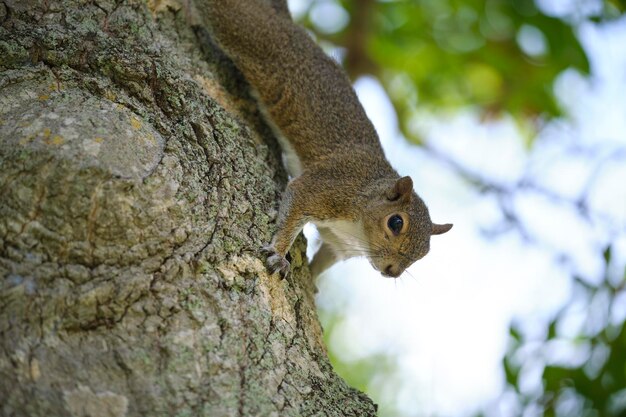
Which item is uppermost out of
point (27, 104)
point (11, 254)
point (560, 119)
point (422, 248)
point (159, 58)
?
point (560, 119)

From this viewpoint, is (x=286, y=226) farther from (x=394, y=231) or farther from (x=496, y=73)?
(x=496, y=73)

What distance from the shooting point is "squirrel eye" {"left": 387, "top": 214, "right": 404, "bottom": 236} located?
13.8ft

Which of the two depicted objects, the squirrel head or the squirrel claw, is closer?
the squirrel claw

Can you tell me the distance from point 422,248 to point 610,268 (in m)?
1.08

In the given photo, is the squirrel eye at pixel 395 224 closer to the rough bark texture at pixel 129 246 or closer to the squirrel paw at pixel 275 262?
the rough bark texture at pixel 129 246

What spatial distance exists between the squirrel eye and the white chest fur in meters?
0.15

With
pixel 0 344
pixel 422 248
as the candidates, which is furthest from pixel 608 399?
pixel 0 344

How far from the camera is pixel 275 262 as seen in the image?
2908 mm

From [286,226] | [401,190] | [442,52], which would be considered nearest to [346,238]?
[401,190]

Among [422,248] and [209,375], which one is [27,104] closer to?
[209,375]

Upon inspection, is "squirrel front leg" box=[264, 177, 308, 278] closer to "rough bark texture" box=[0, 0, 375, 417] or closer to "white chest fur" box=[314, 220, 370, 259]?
"rough bark texture" box=[0, 0, 375, 417]

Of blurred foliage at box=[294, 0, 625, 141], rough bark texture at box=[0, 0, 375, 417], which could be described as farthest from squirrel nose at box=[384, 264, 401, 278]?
blurred foliage at box=[294, 0, 625, 141]

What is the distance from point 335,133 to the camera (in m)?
4.36

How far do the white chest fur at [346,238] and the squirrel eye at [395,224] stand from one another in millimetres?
153
